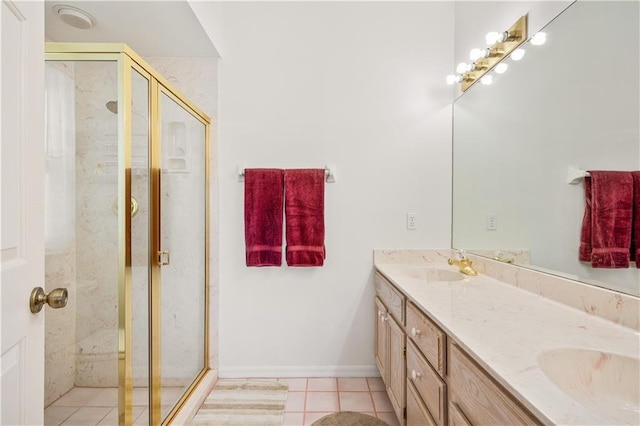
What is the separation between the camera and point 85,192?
1265 mm

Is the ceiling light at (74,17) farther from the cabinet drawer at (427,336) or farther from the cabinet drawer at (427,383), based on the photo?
the cabinet drawer at (427,383)

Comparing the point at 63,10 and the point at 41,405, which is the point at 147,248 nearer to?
the point at 41,405

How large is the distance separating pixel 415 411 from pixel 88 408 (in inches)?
52.0

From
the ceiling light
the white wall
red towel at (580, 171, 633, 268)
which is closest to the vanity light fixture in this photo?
the white wall

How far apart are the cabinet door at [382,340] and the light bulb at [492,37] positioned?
5.15 ft

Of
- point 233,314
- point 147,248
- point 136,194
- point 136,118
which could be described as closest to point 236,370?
point 233,314

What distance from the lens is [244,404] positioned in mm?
1827

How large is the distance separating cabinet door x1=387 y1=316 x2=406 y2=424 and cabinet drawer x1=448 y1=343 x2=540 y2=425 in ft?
1.73

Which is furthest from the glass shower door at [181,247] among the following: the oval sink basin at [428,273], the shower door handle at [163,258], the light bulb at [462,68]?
the light bulb at [462,68]

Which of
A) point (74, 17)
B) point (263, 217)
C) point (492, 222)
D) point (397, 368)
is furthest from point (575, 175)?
point (74, 17)

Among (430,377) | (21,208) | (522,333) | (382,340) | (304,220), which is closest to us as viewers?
(21,208)

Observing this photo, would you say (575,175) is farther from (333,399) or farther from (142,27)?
(142,27)

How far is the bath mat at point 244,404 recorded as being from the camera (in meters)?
1.69

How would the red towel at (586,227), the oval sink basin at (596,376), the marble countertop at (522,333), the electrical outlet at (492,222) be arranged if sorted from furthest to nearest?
the electrical outlet at (492,222) → the red towel at (586,227) → the oval sink basin at (596,376) → the marble countertop at (522,333)
